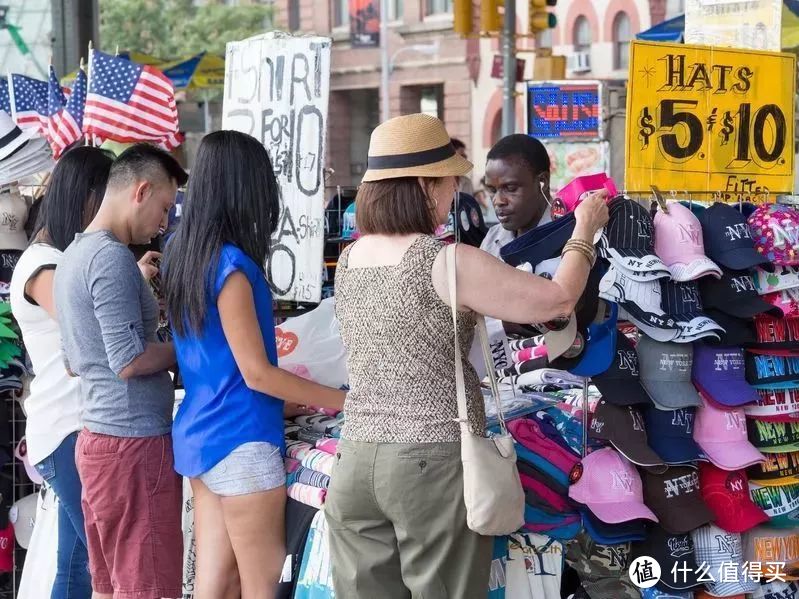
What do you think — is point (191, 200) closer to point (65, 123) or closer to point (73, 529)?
point (73, 529)

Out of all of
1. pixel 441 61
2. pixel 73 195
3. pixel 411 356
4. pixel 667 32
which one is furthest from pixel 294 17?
pixel 411 356

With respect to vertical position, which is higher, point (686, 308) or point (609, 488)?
point (686, 308)

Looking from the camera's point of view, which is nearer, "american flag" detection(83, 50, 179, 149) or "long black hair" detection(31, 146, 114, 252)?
"long black hair" detection(31, 146, 114, 252)

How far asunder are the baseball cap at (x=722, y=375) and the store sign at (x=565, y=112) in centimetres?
1022

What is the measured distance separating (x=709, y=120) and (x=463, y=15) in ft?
37.1

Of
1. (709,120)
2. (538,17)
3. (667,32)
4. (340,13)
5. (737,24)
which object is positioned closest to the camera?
(709,120)

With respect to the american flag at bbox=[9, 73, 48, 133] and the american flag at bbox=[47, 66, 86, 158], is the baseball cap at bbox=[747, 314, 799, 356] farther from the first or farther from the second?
the american flag at bbox=[9, 73, 48, 133]

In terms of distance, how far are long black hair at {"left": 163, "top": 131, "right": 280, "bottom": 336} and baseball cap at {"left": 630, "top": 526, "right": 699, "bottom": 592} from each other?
1.55 m

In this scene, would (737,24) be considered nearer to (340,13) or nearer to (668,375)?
(668,375)

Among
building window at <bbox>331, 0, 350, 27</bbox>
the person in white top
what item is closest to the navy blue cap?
the person in white top

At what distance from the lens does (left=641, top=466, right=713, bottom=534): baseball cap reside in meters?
3.56

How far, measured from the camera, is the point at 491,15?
14742mm

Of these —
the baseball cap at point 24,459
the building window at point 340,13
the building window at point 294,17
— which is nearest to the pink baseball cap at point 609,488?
the baseball cap at point 24,459

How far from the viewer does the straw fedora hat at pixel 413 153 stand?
2.94 metres
